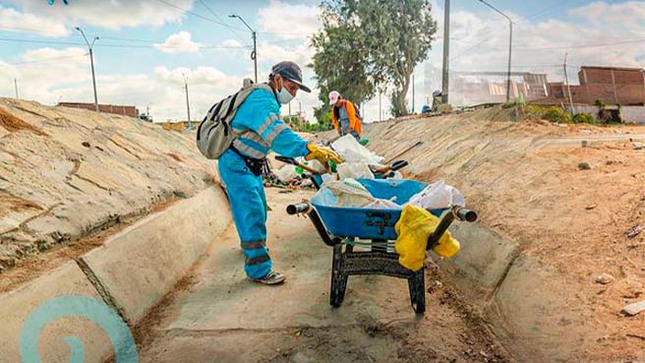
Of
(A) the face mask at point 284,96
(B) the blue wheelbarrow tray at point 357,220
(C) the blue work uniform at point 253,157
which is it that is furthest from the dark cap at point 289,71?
(B) the blue wheelbarrow tray at point 357,220

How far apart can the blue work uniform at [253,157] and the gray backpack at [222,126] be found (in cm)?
5

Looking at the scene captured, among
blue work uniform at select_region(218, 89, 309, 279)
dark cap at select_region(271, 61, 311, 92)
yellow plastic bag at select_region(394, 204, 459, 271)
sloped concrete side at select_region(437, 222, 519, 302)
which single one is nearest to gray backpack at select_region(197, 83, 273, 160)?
blue work uniform at select_region(218, 89, 309, 279)

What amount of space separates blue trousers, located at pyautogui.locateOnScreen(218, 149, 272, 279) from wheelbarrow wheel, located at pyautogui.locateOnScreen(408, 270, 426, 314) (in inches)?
53.6

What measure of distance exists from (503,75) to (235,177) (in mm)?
17554

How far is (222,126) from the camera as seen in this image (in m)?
4.10

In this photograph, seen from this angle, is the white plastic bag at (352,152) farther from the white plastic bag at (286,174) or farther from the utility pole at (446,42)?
the utility pole at (446,42)

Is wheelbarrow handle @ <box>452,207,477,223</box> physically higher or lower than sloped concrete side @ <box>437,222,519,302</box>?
higher

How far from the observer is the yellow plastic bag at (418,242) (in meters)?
2.76

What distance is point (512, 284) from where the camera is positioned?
3254 mm

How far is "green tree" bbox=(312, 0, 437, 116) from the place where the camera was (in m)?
27.6

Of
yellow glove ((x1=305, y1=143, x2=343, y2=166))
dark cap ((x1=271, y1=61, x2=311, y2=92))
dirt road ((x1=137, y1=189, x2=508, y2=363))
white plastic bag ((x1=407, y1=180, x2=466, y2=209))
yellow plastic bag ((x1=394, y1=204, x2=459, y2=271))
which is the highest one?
dark cap ((x1=271, y1=61, x2=311, y2=92))

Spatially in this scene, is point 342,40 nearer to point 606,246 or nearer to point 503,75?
point 503,75

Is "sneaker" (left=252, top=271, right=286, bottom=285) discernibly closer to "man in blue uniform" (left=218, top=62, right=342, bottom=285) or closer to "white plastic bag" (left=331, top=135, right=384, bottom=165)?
"man in blue uniform" (left=218, top=62, right=342, bottom=285)

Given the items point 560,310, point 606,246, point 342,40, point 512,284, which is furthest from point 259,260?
point 342,40
